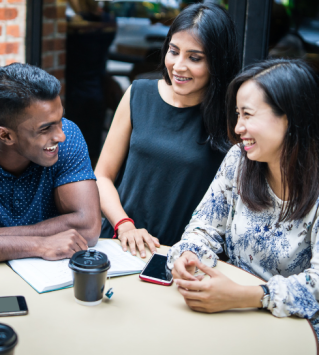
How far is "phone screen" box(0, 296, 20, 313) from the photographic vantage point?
3.95ft

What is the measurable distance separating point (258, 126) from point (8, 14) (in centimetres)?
219

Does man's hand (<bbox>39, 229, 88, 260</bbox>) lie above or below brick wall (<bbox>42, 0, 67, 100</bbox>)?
below

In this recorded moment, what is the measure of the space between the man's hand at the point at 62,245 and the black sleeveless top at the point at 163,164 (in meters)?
0.60

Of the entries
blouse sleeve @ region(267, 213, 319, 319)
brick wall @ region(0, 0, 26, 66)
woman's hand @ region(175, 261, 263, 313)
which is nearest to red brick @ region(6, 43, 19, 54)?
brick wall @ region(0, 0, 26, 66)

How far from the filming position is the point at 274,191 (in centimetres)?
166

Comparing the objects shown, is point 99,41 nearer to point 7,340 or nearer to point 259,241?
point 259,241

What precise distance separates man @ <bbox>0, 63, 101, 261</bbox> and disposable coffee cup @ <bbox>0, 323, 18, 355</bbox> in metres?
0.74

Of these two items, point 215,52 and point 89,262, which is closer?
point 89,262

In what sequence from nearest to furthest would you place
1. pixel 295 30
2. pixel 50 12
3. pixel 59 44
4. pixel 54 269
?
pixel 54 269
pixel 295 30
pixel 50 12
pixel 59 44

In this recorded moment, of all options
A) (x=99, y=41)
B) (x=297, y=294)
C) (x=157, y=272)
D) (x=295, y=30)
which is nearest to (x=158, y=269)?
(x=157, y=272)

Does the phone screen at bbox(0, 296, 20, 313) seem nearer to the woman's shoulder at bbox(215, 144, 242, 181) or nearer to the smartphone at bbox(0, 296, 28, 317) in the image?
the smartphone at bbox(0, 296, 28, 317)

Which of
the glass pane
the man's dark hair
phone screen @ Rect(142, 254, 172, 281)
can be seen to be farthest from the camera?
the glass pane

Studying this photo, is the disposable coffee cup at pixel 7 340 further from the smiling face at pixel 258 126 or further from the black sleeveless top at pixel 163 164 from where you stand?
the black sleeveless top at pixel 163 164

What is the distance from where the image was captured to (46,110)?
165 cm
